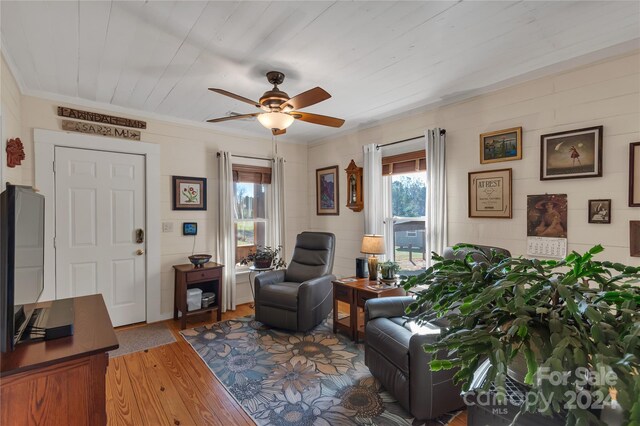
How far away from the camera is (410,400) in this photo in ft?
6.38

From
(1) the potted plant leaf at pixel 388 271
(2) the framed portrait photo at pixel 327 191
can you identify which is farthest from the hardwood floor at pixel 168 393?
(2) the framed portrait photo at pixel 327 191

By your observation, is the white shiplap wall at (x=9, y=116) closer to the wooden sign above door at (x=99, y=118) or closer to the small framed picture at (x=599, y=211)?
the wooden sign above door at (x=99, y=118)

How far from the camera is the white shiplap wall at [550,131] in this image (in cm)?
213

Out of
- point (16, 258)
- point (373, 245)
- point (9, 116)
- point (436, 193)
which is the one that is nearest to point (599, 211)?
point (436, 193)

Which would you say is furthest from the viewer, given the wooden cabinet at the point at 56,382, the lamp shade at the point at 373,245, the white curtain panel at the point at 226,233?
the white curtain panel at the point at 226,233

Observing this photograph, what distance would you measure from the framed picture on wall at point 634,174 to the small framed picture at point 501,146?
69 centimetres

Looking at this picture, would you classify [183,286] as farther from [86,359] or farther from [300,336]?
[86,359]

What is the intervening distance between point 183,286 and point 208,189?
1282mm

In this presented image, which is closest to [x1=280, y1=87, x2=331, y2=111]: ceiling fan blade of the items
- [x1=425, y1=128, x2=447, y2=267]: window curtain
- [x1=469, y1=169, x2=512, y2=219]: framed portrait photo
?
[x1=425, y1=128, x2=447, y2=267]: window curtain

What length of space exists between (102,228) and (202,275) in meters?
1.17

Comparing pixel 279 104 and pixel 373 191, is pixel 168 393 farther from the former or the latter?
pixel 373 191

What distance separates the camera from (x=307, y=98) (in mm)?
2203

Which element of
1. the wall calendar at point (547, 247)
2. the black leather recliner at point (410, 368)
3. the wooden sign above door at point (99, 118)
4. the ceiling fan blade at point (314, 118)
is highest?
the wooden sign above door at point (99, 118)

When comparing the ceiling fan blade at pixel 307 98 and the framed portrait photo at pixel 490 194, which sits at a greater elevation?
the ceiling fan blade at pixel 307 98
